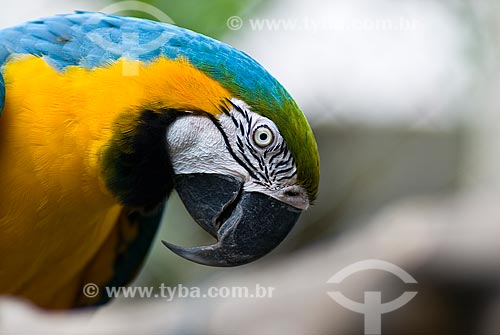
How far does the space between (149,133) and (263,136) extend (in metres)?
0.22

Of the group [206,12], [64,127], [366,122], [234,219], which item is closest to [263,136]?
[234,219]

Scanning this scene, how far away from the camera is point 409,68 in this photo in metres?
2.37

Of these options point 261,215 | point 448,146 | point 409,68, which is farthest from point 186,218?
point 448,146

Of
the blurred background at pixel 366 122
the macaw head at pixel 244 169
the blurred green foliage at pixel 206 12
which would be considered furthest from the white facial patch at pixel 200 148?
the blurred green foliage at pixel 206 12

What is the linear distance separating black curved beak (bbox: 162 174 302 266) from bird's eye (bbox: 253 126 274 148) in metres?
0.09

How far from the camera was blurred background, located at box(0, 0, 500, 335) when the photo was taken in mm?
1868

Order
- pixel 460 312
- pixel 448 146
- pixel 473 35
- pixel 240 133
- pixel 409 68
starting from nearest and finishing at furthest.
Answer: pixel 240 133 → pixel 460 312 → pixel 409 68 → pixel 473 35 → pixel 448 146

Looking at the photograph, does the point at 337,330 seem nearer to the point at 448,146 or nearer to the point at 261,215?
the point at 261,215

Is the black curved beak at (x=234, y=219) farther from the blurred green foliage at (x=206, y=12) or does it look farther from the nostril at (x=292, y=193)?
the blurred green foliage at (x=206, y=12)

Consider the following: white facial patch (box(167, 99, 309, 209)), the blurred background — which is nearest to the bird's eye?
white facial patch (box(167, 99, 309, 209))

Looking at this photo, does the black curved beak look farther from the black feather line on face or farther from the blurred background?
the blurred background

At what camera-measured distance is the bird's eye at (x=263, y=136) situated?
3.91 feet

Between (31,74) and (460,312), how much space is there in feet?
5.01

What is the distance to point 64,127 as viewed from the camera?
4.04ft
